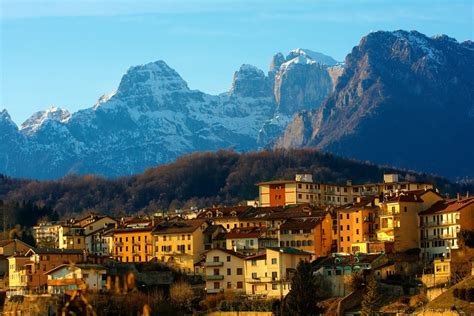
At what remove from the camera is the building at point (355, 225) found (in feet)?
384

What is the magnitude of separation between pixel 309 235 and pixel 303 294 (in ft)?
80.7

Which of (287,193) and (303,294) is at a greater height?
(287,193)

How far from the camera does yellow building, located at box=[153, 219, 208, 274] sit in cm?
12112

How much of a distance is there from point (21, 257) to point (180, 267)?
14.4 metres

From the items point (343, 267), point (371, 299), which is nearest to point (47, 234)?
point (343, 267)

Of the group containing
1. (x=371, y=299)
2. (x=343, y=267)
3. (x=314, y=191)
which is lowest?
(x=371, y=299)

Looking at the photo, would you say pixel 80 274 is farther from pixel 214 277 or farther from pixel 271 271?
pixel 271 271

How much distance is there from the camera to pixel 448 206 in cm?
11300

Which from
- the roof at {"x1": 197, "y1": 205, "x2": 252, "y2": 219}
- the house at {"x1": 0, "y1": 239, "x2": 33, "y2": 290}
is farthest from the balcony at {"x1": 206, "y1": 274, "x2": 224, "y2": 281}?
the roof at {"x1": 197, "y1": 205, "x2": 252, "y2": 219}

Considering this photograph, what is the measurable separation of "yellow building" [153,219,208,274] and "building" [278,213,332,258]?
8046 mm

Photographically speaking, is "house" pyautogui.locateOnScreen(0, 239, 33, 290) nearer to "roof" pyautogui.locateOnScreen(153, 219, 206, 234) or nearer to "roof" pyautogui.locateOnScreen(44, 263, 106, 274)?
"roof" pyautogui.locateOnScreen(44, 263, 106, 274)

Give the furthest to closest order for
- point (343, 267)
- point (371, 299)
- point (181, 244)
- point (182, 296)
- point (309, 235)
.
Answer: point (181, 244)
point (309, 235)
point (182, 296)
point (343, 267)
point (371, 299)

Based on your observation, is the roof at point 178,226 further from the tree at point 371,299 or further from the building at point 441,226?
the tree at point 371,299

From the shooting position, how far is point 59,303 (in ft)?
334
